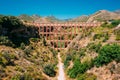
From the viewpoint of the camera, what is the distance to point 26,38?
96812 mm

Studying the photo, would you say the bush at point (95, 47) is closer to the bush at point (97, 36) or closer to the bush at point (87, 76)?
the bush at point (97, 36)

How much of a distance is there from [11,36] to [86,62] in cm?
3427

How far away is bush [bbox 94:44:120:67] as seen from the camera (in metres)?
62.0

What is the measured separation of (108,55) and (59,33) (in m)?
55.6

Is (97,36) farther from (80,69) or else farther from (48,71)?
(48,71)

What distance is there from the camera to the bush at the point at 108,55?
62000mm

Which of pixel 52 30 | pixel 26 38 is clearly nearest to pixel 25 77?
pixel 26 38

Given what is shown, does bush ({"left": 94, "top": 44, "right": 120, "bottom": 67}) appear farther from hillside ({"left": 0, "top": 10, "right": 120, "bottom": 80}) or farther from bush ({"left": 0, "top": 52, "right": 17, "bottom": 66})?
bush ({"left": 0, "top": 52, "right": 17, "bottom": 66})

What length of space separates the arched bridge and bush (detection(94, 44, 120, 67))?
161ft

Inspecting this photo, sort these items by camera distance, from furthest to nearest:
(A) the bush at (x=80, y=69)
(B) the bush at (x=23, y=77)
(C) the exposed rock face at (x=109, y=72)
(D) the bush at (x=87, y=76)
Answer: (A) the bush at (x=80, y=69) → (D) the bush at (x=87, y=76) → (C) the exposed rock face at (x=109, y=72) → (B) the bush at (x=23, y=77)

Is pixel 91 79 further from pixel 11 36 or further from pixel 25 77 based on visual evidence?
pixel 11 36

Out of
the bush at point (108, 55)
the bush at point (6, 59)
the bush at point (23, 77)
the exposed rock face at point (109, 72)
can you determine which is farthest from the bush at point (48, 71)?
the bush at point (23, 77)

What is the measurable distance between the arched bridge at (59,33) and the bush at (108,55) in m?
49.0

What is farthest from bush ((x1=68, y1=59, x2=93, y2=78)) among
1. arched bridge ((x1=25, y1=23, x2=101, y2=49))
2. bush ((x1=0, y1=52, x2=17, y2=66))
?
arched bridge ((x1=25, y1=23, x2=101, y2=49))
